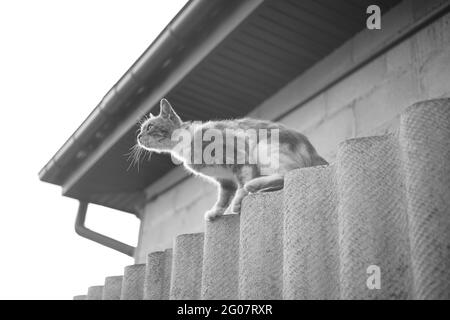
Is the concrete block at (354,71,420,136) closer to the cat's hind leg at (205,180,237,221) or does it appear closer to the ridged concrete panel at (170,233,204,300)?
the cat's hind leg at (205,180,237,221)

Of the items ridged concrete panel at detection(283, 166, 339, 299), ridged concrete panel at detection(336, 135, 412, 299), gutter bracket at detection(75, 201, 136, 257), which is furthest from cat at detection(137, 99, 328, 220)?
gutter bracket at detection(75, 201, 136, 257)

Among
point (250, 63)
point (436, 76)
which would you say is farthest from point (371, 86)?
point (250, 63)

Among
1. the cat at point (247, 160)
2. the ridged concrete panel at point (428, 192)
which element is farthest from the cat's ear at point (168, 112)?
the ridged concrete panel at point (428, 192)

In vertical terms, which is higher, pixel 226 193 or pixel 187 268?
pixel 226 193

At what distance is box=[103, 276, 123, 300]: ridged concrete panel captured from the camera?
3.25m

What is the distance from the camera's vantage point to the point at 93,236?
6.69 metres

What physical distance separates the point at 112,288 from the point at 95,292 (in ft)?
1.00

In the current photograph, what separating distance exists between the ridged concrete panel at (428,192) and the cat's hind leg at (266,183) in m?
0.82

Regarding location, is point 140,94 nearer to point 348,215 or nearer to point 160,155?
point 160,155

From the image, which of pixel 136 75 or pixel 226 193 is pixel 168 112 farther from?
pixel 136 75

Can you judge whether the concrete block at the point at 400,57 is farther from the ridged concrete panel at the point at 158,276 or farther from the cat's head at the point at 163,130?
the ridged concrete panel at the point at 158,276

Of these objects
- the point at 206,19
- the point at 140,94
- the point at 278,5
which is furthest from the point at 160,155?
the point at 278,5

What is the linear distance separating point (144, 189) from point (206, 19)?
3.04 m

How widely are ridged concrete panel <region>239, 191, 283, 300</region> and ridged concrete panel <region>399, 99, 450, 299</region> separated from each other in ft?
1.86
